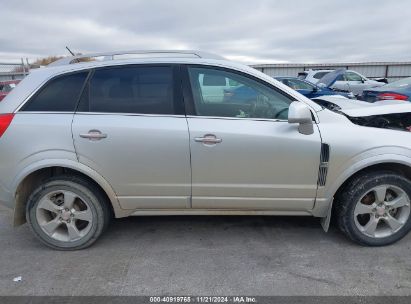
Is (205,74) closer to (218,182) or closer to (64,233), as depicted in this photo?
(218,182)

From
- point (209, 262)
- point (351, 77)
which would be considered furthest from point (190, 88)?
point (351, 77)

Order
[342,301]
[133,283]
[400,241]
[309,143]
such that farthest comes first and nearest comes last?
1. [400,241]
2. [309,143]
3. [133,283]
4. [342,301]

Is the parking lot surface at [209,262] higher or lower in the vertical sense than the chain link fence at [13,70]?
lower

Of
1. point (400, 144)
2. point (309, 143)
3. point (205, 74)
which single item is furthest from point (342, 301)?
point (205, 74)

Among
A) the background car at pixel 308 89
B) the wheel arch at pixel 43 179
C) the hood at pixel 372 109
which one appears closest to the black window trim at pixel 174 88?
the wheel arch at pixel 43 179

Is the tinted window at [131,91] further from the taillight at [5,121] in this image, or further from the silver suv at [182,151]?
the taillight at [5,121]

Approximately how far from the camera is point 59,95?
293cm

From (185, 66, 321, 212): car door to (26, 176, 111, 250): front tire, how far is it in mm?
922

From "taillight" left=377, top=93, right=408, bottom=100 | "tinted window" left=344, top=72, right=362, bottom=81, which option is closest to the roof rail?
"taillight" left=377, top=93, right=408, bottom=100

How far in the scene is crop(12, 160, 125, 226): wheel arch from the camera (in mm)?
2850

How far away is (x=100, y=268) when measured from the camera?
280cm

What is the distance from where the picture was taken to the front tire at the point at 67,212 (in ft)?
9.68

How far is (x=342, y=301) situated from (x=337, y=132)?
1.35 metres

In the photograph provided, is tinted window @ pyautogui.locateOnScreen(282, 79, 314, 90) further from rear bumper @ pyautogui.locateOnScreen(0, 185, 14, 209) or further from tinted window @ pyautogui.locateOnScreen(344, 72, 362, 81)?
rear bumper @ pyautogui.locateOnScreen(0, 185, 14, 209)
